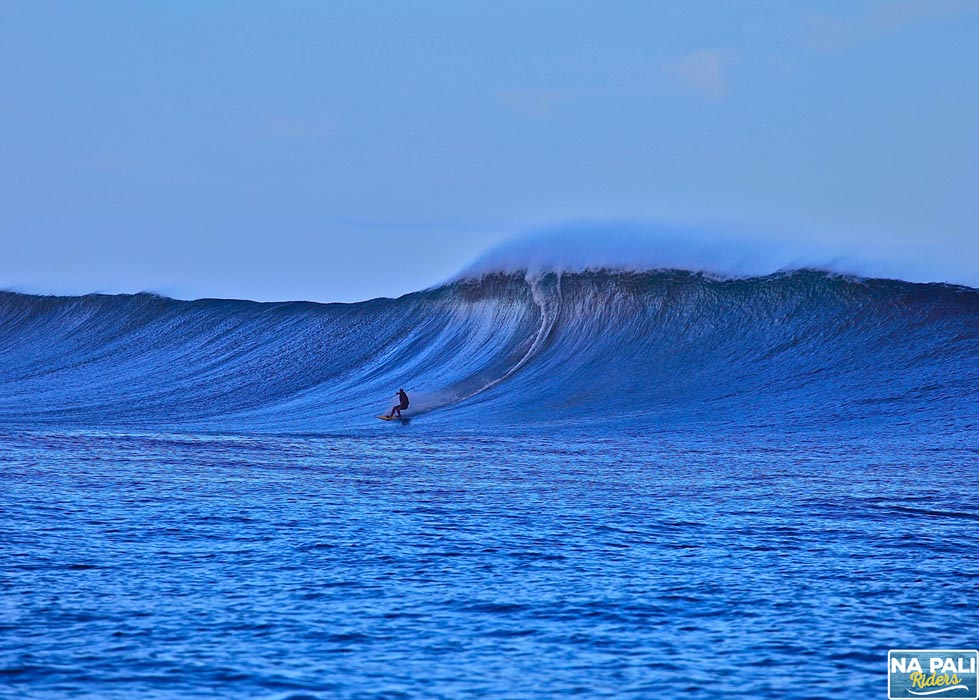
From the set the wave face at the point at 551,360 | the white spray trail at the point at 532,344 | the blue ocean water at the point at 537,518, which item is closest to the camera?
the blue ocean water at the point at 537,518

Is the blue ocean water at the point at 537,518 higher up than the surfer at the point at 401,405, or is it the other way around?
the surfer at the point at 401,405

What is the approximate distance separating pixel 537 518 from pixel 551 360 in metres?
9.87

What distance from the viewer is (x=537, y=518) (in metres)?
6.87

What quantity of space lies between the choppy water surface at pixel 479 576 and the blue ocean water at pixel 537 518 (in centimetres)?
2

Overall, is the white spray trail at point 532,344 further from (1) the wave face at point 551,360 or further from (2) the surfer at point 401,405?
(2) the surfer at point 401,405

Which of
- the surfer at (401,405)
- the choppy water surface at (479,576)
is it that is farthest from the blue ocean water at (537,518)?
the surfer at (401,405)

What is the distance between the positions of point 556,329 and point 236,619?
13.6 m

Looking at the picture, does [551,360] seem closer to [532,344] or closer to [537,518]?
[532,344]

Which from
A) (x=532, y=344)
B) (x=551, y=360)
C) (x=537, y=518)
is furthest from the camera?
(x=532, y=344)

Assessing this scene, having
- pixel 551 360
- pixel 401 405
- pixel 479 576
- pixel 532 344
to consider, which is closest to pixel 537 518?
pixel 479 576

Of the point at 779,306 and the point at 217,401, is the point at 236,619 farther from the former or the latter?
the point at 779,306

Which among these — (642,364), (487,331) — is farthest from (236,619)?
(487,331)

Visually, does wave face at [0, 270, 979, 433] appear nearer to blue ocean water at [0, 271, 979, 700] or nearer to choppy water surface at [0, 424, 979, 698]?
blue ocean water at [0, 271, 979, 700]

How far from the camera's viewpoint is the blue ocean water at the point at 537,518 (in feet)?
13.9
